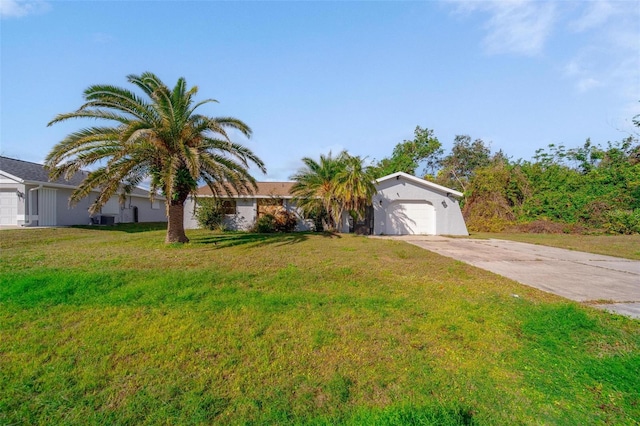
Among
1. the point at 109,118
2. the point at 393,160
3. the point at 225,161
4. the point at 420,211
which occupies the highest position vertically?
the point at 393,160

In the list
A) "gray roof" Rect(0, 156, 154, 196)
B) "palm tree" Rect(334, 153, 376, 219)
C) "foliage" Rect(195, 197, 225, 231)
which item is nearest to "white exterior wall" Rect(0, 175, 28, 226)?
"gray roof" Rect(0, 156, 154, 196)

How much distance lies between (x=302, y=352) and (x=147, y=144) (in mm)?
9211

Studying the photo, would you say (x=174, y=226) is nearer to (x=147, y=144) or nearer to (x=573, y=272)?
(x=147, y=144)

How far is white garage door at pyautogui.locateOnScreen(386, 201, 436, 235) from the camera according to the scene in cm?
1862

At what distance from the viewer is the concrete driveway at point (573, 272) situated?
5680 millimetres

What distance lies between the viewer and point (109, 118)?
10.3 meters

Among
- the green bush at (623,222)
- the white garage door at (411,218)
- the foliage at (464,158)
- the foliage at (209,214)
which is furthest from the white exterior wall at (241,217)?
the foliage at (464,158)

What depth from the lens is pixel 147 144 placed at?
32.8ft

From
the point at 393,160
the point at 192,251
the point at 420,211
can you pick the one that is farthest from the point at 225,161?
the point at 393,160

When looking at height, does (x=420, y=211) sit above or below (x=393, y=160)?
below

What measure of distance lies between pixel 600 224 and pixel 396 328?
2242cm

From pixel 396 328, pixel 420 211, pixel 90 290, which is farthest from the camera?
pixel 420 211

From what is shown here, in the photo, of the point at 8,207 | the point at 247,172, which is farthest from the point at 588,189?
the point at 8,207

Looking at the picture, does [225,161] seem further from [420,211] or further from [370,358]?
[420,211]
